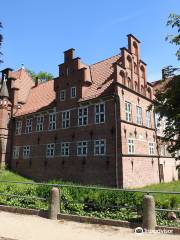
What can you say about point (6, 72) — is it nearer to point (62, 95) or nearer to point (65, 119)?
point (62, 95)

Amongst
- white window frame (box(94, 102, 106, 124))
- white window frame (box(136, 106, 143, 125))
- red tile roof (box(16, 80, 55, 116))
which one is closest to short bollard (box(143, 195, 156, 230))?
white window frame (box(94, 102, 106, 124))

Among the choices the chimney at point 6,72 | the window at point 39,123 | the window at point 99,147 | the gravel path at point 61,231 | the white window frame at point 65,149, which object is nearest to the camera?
the gravel path at point 61,231

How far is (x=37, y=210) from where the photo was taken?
32.5 feet

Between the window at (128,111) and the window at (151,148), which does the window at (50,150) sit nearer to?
the window at (128,111)

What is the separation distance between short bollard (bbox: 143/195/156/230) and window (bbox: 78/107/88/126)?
1526 cm

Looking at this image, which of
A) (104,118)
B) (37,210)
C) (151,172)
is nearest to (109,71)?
(104,118)

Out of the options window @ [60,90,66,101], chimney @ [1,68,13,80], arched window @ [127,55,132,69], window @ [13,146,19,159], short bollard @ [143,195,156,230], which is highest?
chimney @ [1,68,13,80]

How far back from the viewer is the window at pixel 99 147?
68.8ft

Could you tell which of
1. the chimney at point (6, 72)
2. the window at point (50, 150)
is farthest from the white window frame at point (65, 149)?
the chimney at point (6, 72)

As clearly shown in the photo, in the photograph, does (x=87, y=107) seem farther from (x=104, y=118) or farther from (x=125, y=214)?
(x=125, y=214)

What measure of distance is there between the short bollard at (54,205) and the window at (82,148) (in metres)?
12.7

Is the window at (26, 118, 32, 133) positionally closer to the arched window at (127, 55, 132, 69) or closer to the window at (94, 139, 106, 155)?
the window at (94, 139, 106, 155)

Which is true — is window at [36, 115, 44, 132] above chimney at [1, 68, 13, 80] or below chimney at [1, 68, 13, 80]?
below

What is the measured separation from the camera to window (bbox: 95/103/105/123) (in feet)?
71.7
